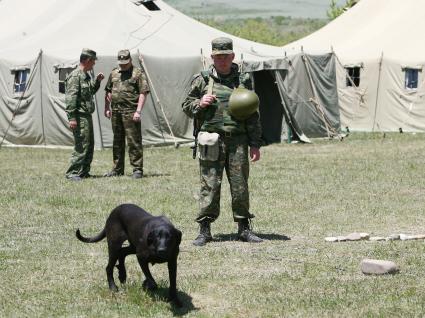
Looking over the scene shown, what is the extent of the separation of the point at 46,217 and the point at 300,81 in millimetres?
11881

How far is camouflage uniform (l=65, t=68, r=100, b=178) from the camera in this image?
43.8 ft

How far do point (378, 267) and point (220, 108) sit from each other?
6.92 ft

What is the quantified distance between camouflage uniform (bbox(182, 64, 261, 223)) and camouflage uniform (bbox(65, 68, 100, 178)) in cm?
503

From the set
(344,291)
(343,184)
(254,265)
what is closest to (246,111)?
(254,265)

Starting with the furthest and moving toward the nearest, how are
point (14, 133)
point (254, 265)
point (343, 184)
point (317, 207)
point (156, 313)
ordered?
point (14, 133) < point (343, 184) < point (317, 207) < point (254, 265) < point (156, 313)

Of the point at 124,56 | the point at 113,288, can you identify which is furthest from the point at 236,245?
the point at 124,56

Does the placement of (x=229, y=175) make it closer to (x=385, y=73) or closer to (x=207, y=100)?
(x=207, y=100)

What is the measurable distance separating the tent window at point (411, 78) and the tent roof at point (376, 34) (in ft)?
0.77

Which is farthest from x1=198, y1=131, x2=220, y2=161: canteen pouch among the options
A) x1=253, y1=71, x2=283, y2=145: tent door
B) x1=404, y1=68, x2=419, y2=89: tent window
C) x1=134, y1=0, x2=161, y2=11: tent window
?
x1=404, y1=68, x2=419, y2=89: tent window

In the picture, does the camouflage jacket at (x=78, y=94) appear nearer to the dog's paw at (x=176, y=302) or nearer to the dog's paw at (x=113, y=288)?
the dog's paw at (x=113, y=288)

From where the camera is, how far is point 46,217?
10.3 meters

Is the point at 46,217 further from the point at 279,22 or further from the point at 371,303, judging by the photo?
the point at 279,22

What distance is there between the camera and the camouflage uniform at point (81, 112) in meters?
13.3

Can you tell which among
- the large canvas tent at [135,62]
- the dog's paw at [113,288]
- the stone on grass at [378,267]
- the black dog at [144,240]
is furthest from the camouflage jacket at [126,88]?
the dog's paw at [113,288]
